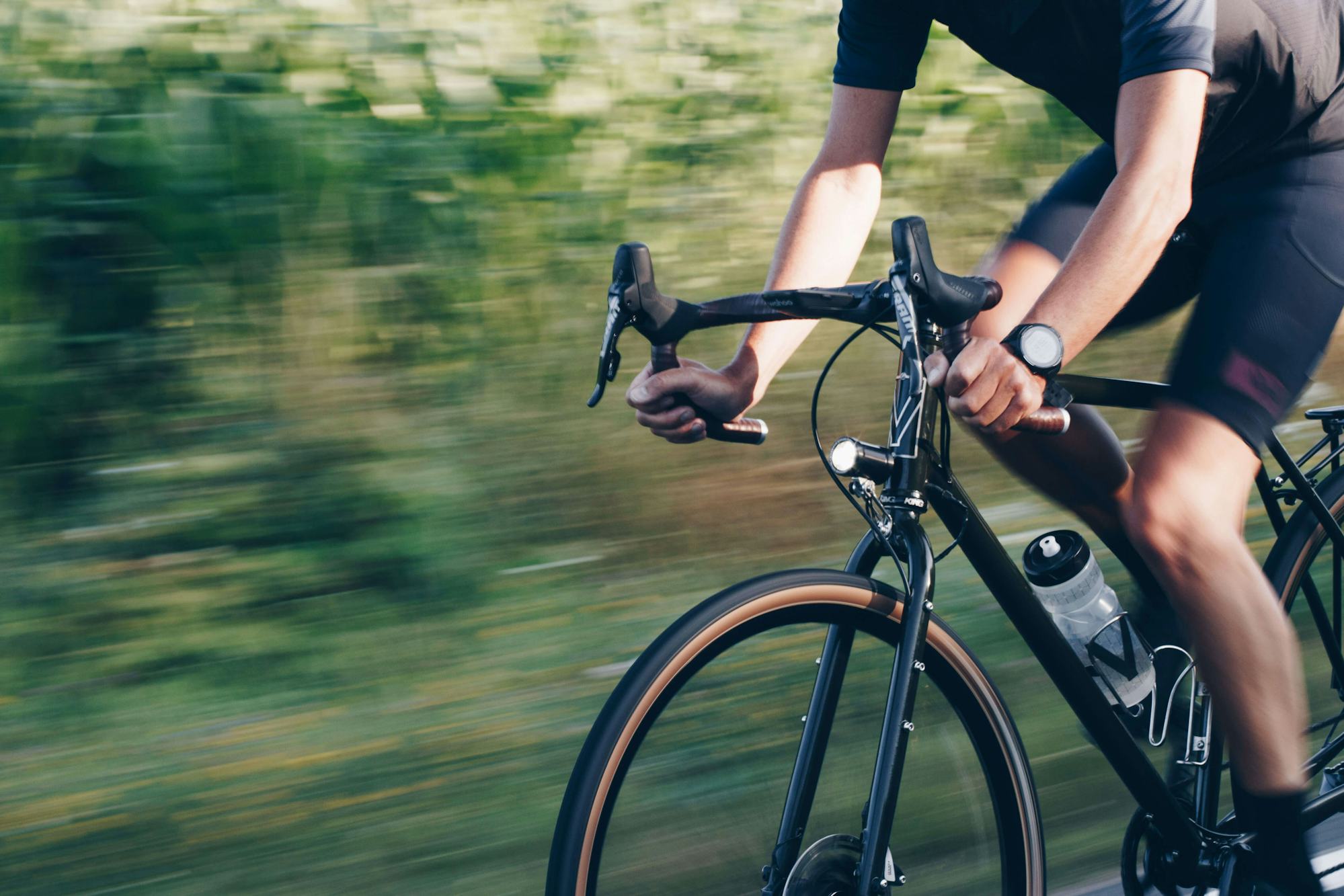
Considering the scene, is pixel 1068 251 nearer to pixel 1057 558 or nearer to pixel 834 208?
pixel 834 208

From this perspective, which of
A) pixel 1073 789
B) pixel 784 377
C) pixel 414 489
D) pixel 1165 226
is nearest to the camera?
pixel 1165 226

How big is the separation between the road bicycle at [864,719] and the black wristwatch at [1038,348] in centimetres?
8

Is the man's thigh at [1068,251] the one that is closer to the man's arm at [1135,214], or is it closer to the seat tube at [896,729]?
the man's arm at [1135,214]

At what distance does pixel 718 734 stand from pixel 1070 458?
32.7 inches

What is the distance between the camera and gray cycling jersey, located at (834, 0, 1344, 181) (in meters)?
2.37

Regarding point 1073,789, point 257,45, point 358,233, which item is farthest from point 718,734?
point 257,45

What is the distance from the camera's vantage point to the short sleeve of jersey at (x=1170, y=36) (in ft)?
6.75

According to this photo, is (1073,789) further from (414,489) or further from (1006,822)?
(414,489)

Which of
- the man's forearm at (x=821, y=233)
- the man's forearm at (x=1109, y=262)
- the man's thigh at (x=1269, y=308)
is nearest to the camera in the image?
the man's forearm at (x=1109, y=262)

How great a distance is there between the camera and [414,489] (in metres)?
3.97

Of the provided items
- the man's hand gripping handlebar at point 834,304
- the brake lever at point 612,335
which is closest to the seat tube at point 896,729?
the man's hand gripping handlebar at point 834,304

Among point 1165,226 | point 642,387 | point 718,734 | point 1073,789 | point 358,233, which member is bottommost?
point 1073,789

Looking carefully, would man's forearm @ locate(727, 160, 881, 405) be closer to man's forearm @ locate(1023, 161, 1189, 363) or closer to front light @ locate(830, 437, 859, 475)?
front light @ locate(830, 437, 859, 475)

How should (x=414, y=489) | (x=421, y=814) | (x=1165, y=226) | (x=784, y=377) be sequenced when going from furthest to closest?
(x=784, y=377) < (x=414, y=489) < (x=421, y=814) < (x=1165, y=226)
